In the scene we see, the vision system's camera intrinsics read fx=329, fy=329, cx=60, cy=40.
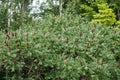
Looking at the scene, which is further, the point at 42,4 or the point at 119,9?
the point at 42,4

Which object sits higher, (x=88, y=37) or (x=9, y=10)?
(x=88, y=37)

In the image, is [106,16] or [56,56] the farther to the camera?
[106,16]

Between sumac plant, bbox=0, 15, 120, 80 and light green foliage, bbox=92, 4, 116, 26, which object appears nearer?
sumac plant, bbox=0, 15, 120, 80

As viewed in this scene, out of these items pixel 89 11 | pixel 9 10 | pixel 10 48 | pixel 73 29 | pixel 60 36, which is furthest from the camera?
pixel 9 10

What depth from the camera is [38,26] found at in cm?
1130

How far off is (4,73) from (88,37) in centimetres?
271

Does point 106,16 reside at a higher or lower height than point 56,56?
lower

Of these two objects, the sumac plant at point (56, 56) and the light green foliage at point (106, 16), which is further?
the light green foliage at point (106, 16)

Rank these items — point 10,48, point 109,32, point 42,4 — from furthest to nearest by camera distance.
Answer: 1. point 42,4
2. point 109,32
3. point 10,48

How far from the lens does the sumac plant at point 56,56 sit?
28.3 feet

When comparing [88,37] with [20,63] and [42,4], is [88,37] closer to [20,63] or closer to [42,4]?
[20,63]

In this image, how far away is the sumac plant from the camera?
8.63 metres

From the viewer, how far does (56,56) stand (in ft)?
29.7

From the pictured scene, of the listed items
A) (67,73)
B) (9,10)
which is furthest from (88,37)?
(9,10)
